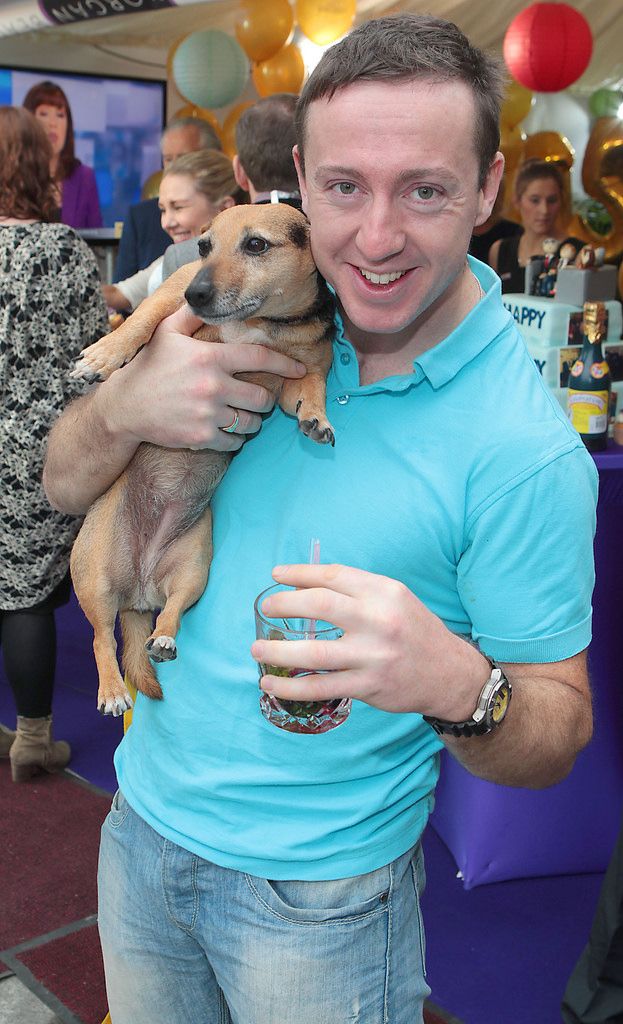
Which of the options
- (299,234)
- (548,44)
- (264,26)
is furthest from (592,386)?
(264,26)

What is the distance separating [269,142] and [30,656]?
5.49ft

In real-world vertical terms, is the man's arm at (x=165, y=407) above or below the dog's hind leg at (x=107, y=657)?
above

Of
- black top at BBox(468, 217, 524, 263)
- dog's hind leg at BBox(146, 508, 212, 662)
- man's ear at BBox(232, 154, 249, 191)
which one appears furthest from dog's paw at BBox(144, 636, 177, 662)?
black top at BBox(468, 217, 524, 263)

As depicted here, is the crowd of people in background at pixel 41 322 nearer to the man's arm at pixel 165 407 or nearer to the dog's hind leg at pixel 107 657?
the dog's hind leg at pixel 107 657

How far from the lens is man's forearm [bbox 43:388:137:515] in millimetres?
1243

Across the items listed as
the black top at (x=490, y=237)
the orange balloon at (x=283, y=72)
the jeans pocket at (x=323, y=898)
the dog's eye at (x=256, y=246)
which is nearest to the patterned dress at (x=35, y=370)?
the dog's eye at (x=256, y=246)

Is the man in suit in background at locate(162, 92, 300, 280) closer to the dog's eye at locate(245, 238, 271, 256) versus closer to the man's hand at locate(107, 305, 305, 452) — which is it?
the dog's eye at locate(245, 238, 271, 256)

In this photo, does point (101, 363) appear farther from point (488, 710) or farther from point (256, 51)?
point (256, 51)

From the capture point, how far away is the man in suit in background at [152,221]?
13.6 ft

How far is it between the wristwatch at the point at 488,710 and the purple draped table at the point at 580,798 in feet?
5.44

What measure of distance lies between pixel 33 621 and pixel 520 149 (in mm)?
5044

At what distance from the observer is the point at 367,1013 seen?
1.01m

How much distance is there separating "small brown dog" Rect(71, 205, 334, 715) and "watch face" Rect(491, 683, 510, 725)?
0.53 m

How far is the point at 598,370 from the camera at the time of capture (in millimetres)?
2570
